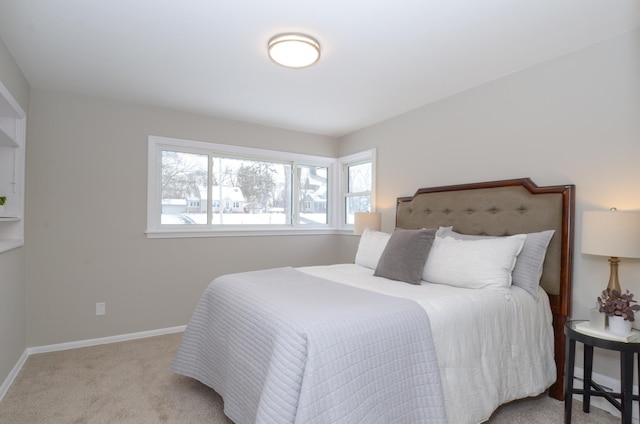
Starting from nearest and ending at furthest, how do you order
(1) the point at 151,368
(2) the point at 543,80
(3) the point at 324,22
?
1. (3) the point at 324,22
2. (2) the point at 543,80
3. (1) the point at 151,368

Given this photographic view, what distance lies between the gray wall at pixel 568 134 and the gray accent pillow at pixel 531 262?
0.23 m

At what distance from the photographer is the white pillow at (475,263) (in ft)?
6.98

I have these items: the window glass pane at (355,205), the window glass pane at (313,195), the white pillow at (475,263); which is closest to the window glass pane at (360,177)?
the window glass pane at (355,205)

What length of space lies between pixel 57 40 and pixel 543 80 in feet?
10.8

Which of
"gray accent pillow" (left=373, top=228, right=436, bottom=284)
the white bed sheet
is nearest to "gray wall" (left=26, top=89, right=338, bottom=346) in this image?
"gray accent pillow" (left=373, top=228, right=436, bottom=284)

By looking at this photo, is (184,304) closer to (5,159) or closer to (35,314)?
(35,314)

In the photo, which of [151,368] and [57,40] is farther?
[151,368]

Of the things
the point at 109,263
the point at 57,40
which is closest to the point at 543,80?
the point at 57,40

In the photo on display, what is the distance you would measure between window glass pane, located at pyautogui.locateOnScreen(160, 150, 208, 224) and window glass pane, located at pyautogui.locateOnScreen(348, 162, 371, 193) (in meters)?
1.85

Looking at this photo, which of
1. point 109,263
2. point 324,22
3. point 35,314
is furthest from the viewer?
point 109,263

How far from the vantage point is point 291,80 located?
281 centimetres

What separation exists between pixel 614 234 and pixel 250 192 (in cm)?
337

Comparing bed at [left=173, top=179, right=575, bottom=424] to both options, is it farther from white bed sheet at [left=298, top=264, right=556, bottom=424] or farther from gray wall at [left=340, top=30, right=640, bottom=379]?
gray wall at [left=340, top=30, right=640, bottom=379]

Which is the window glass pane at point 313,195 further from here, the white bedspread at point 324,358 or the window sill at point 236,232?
the white bedspread at point 324,358
